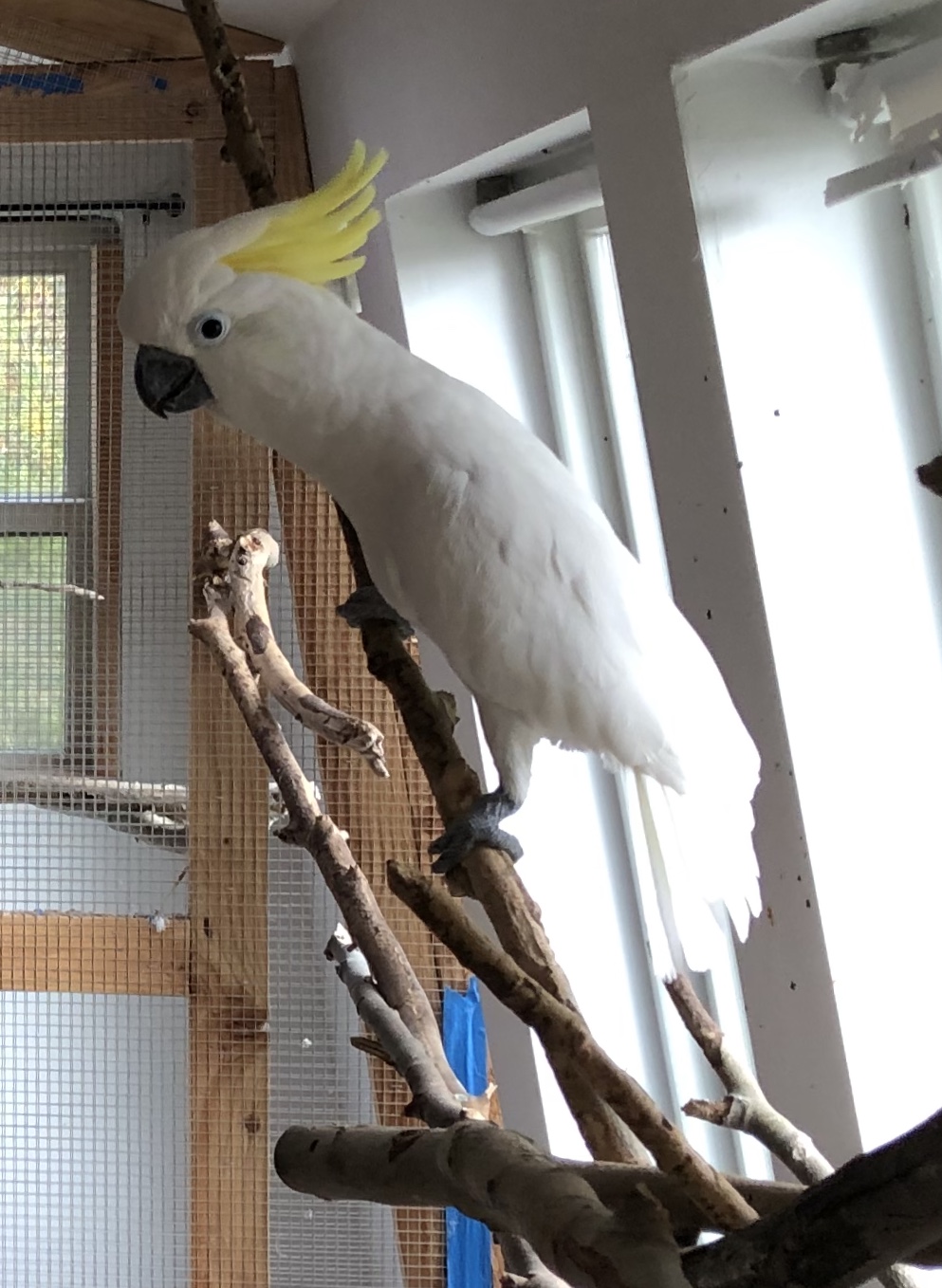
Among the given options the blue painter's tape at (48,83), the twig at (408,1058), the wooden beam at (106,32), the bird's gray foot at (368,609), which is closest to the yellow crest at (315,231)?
the bird's gray foot at (368,609)

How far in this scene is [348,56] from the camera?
1.44 m

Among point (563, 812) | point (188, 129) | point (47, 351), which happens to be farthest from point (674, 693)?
point (47, 351)

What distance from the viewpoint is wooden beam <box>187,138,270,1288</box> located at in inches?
63.9

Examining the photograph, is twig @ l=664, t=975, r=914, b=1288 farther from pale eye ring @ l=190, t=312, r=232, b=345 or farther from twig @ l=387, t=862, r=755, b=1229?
pale eye ring @ l=190, t=312, r=232, b=345

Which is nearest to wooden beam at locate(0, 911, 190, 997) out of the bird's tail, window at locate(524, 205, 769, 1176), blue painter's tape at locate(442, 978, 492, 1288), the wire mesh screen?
the wire mesh screen

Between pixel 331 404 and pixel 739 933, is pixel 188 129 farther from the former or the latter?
pixel 739 933

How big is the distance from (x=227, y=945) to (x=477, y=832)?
93 centimetres

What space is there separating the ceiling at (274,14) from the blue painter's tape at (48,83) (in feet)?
0.61

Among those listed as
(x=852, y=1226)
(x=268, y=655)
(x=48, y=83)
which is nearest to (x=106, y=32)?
(x=48, y=83)

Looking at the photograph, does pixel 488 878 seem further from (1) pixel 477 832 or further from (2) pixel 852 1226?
(2) pixel 852 1226

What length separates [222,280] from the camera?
35.3 inches

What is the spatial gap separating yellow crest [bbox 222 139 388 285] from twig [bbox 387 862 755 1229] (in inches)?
23.2

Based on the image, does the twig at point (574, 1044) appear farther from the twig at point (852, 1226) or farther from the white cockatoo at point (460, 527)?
the white cockatoo at point (460, 527)

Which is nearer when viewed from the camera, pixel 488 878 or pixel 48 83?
pixel 488 878
